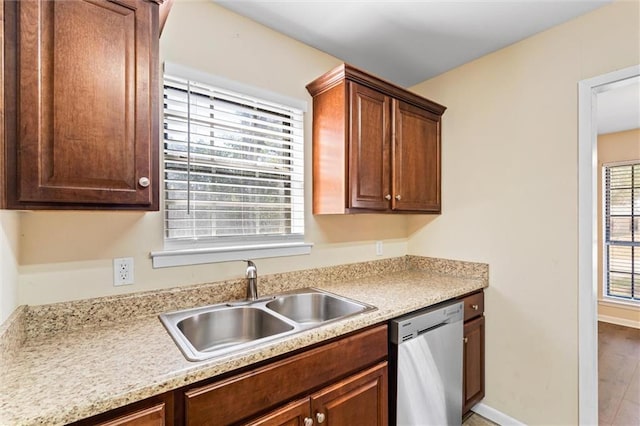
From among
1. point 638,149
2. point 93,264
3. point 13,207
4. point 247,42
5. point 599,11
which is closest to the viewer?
point 13,207

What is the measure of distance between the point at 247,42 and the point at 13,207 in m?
1.42

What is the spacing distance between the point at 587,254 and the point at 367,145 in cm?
140

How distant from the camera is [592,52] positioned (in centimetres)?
173

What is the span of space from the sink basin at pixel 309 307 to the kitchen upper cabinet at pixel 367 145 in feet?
1.74

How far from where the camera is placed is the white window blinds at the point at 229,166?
1572 mm

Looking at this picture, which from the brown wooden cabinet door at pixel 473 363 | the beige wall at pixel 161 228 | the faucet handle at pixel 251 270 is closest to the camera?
the beige wall at pixel 161 228

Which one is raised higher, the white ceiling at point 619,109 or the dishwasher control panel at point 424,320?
the white ceiling at point 619,109

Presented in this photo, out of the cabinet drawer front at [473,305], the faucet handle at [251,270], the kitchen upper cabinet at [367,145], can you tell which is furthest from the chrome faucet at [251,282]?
the cabinet drawer front at [473,305]

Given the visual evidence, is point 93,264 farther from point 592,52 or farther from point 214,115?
point 592,52

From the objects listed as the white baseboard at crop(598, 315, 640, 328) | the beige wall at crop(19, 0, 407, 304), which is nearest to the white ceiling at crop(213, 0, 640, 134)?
the beige wall at crop(19, 0, 407, 304)

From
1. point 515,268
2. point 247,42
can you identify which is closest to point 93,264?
point 247,42

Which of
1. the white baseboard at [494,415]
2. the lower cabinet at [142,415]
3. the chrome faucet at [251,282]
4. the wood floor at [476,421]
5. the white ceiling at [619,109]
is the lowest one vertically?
the wood floor at [476,421]

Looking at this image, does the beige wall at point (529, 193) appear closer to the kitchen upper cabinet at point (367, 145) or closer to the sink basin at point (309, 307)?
the kitchen upper cabinet at point (367, 145)

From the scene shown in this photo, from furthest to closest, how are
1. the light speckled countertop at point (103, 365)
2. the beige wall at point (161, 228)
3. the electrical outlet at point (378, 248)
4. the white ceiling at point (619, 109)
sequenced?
the white ceiling at point (619, 109)
the electrical outlet at point (378, 248)
the beige wall at point (161, 228)
the light speckled countertop at point (103, 365)
